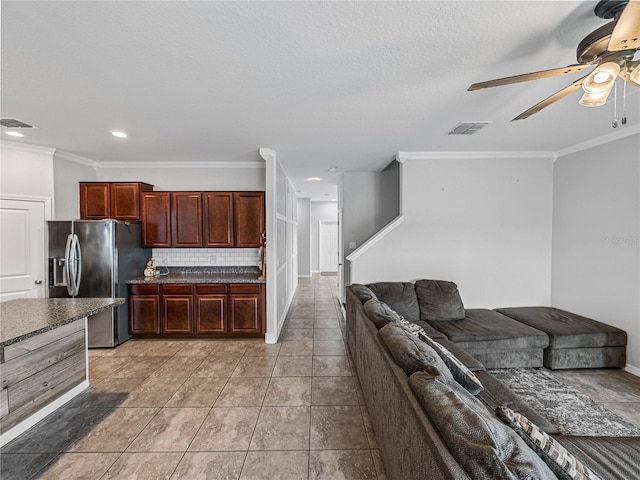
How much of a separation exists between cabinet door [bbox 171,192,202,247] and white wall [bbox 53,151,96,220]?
1378 millimetres

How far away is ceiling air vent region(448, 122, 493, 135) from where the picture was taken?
10.1 feet

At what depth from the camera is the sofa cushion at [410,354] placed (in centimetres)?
153

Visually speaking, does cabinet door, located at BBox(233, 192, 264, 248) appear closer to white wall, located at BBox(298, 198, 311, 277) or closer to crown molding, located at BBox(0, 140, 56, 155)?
crown molding, located at BBox(0, 140, 56, 155)

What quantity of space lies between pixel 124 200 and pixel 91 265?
3.51 ft

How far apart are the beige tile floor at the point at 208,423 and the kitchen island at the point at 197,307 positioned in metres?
0.46

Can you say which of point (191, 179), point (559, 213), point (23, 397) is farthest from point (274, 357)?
point (559, 213)

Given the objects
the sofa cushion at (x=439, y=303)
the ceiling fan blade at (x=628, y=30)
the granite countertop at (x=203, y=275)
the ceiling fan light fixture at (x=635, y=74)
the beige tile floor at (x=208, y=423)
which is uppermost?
the ceiling fan blade at (x=628, y=30)

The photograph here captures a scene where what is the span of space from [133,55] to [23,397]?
2.64 metres

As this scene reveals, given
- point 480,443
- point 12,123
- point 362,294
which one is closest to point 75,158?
point 12,123

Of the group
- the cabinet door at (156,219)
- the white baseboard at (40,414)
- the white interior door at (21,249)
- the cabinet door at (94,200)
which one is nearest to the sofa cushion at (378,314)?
the white baseboard at (40,414)

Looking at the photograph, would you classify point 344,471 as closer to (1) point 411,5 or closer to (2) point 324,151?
(1) point 411,5

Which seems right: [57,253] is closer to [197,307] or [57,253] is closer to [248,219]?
[197,307]

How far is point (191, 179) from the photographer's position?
479 cm

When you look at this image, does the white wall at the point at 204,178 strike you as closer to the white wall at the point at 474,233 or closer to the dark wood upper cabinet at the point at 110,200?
the dark wood upper cabinet at the point at 110,200
